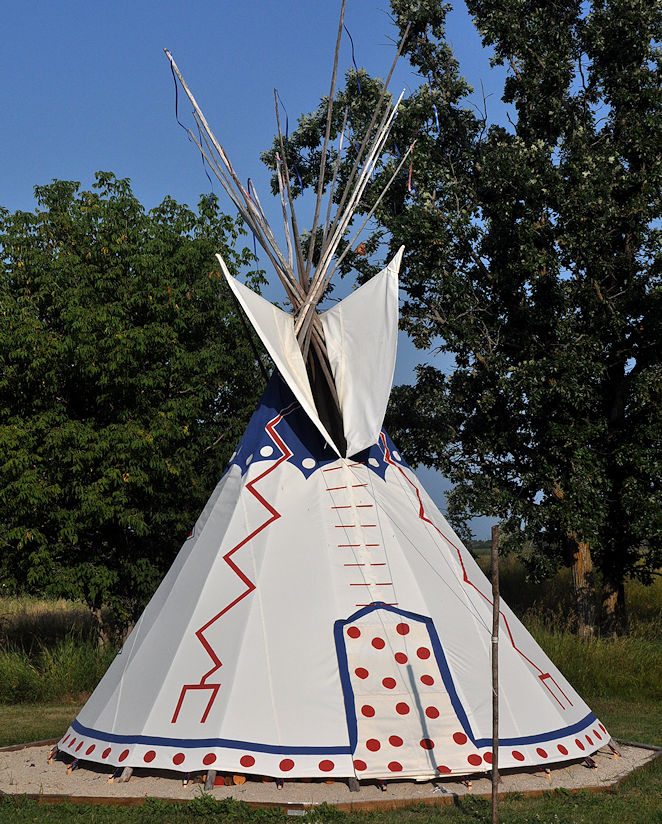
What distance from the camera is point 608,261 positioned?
1417 cm

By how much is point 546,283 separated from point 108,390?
7150 millimetres

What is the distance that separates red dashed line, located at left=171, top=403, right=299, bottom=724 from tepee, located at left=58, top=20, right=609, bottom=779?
0.04 feet

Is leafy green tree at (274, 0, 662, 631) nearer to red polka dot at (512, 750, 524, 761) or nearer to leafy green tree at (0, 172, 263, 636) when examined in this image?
leafy green tree at (0, 172, 263, 636)

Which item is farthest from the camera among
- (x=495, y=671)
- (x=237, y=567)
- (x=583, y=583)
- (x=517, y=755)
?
(x=583, y=583)

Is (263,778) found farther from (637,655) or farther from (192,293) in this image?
(192,293)

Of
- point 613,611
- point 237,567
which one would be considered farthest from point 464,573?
point 613,611

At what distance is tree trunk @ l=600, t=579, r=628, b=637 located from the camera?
15.1m

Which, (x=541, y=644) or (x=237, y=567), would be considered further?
(x=541, y=644)

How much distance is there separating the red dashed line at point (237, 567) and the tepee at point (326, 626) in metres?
0.01

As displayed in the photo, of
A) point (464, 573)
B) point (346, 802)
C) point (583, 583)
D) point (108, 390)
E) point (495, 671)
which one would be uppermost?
point (108, 390)

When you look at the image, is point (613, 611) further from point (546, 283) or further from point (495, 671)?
point (495, 671)

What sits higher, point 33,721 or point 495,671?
point 495,671

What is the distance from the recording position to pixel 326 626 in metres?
6.15

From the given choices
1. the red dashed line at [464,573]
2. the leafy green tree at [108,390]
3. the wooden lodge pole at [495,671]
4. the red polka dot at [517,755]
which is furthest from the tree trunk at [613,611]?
the wooden lodge pole at [495,671]
